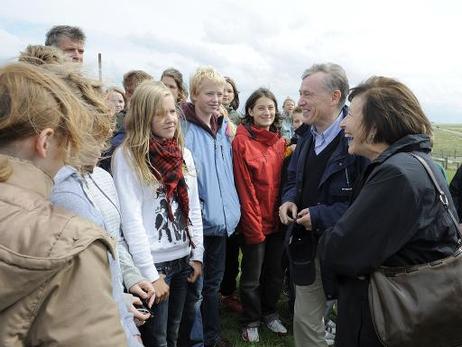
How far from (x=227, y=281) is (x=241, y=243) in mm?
1012

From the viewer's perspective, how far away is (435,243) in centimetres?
227

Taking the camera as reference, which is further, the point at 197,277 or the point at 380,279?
the point at 197,277

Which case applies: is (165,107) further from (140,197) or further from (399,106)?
(399,106)

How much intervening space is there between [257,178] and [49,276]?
324cm

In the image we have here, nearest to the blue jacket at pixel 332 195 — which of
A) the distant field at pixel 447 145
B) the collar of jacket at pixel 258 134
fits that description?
the collar of jacket at pixel 258 134

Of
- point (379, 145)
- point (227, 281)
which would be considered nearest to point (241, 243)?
point (227, 281)

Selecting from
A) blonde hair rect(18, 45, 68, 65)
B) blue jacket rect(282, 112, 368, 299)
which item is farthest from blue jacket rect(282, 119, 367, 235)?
blonde hair rect(18, 45, 68, 65)

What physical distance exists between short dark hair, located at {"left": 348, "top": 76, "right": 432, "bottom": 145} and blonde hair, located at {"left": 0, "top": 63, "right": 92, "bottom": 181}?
5.99 ft

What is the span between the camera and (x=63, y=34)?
12.4 ft

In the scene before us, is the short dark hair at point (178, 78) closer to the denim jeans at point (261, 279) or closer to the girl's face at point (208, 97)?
the girl's face at point (208, 97)

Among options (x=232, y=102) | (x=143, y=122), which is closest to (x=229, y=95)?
(x=232, y=102)

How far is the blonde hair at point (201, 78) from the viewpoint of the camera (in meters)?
3.84

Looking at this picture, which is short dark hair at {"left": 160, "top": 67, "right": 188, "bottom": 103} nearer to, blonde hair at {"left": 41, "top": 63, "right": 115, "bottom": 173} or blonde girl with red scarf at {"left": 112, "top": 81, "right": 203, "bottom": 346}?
blonde girl with red scarf at {"left": 112, "top": 81, "right": 203, "bottom": 346}

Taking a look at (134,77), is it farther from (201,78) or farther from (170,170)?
(170,170)
